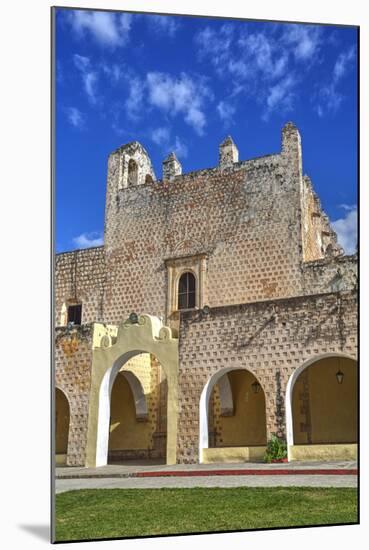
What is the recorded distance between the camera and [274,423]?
13.8m

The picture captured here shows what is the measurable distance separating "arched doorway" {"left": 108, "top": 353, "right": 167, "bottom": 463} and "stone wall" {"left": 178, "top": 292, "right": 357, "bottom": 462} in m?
3.17

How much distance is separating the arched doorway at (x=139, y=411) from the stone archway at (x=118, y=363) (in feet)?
6.13

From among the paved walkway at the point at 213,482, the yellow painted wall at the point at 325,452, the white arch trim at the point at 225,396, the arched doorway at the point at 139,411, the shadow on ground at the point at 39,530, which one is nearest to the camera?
the shadow on ground at the point at 39,530

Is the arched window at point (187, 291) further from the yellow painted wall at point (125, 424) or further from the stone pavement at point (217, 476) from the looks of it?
the stone pavement at point (217, 476)

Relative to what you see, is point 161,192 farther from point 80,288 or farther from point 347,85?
point 347,85

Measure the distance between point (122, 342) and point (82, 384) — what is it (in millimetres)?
1217

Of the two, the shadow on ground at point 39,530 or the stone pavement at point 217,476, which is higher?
the stone pavement at point 217,476

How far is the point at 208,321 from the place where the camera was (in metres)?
15.1

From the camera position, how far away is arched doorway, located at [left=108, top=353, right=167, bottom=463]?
17.7 m

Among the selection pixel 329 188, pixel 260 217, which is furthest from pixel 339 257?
pixel 329 188

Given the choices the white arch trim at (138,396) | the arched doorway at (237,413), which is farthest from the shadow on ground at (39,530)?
the white arch trim at (138,396)

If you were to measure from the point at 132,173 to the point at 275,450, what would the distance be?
1038 centimetres

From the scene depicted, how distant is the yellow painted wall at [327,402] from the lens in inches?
575

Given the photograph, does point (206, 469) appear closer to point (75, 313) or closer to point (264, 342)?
point (264, 342)
